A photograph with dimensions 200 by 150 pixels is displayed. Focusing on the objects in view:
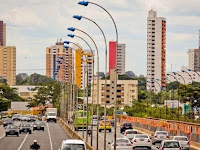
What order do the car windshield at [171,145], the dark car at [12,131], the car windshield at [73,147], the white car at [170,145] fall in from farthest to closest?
the dark car at [12,131]
the car windshield at [171,145]
the white car at [170,145]
the car windshield at [73,147]

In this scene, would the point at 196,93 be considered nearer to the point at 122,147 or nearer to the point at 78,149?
the point at 122,147

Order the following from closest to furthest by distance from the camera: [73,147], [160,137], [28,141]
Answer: [73,147], [160,137], [28,141]

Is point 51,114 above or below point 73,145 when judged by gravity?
below

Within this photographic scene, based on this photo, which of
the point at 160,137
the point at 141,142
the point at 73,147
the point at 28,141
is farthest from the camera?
the point at 28,141

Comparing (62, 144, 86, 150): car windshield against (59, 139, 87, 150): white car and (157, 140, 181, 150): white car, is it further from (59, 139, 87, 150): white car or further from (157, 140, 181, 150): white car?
(157, 140, 181, 150): white car

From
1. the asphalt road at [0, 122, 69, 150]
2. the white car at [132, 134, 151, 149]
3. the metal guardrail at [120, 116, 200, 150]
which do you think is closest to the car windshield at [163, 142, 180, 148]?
the metal guardrail at [120, 116, 200, 150]

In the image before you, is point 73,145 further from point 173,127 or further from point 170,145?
point 173,127

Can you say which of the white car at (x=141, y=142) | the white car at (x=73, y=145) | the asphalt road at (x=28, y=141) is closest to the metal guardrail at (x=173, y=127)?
the white car at (x=141, y=142)

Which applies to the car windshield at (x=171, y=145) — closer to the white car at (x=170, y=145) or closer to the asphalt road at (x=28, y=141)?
the white car at (x=170, y=145)

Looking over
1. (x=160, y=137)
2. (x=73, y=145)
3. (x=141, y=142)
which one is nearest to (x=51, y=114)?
(x=160, y=137)

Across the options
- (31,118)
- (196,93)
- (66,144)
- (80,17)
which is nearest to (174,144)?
(80,17)

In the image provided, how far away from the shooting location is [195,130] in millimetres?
60219

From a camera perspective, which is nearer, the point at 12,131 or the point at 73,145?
the point at 73,145

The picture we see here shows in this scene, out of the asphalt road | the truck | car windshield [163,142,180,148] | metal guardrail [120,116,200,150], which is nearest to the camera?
car windshield [163,142,180,148]
